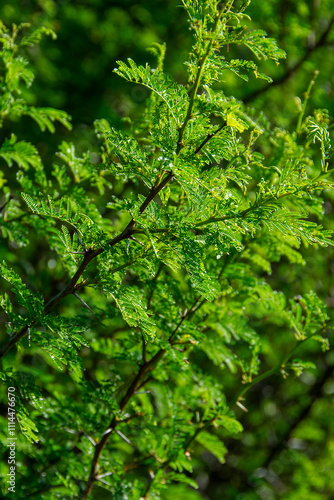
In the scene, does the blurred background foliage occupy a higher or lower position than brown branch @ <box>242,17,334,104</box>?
lower

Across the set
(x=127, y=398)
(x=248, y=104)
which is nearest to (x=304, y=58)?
(x=248, y=104)

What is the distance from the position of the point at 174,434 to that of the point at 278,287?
1.73 metres

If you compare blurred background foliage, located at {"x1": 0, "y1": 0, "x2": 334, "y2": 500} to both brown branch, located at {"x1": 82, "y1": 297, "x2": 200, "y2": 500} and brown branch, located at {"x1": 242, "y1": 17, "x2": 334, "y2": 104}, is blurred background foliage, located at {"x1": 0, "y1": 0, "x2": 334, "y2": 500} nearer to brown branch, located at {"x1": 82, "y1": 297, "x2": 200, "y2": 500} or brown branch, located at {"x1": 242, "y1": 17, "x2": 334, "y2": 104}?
brown branch, located at {"x1": 242, "y1": 17, "x2": 334, "y2": 104}

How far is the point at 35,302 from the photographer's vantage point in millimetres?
1093

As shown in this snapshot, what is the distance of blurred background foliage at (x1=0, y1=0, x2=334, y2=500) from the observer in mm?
2850

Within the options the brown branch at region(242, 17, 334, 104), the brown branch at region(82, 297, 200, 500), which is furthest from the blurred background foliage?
the brown branch at region(82, 297, 200, 500)

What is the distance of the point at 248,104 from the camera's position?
271cm

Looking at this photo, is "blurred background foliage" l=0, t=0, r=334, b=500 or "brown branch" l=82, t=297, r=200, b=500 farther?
"blurred background foliage" l=0, t=0, r=334, b=500

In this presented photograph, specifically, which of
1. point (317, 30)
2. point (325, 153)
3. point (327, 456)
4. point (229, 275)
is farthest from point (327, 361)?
point (325, 153)

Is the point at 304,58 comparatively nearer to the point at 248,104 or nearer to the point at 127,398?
the point at 248,104

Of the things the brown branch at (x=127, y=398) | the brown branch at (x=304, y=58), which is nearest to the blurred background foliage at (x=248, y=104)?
the brown branch at (x=304, y=58)

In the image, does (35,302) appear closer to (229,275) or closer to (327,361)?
(229,275)

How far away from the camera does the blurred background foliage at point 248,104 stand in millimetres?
2850

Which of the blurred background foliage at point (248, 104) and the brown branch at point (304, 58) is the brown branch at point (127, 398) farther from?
the brown branch at point (304, 58)
